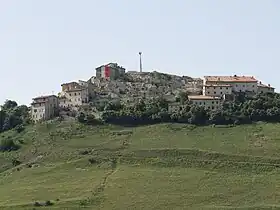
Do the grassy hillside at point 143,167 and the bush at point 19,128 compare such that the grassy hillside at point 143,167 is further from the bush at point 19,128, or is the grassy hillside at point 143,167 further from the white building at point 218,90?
the white building at point 218,90

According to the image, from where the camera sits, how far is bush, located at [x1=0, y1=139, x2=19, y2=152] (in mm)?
114688

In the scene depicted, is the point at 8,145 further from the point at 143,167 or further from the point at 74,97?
the point at 143,167

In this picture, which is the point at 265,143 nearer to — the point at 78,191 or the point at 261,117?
the point at 261,117

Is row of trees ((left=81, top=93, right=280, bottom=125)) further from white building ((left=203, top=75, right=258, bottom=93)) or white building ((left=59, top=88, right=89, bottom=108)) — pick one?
white building ((left=59, top=88, right=89, bottom=108))

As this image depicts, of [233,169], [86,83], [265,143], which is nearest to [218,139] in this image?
[265,143]

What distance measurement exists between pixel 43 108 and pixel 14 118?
7.25 metres

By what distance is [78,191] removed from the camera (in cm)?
8550

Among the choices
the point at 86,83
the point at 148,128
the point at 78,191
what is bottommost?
the point at 78,191

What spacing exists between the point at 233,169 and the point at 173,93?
1889 inches

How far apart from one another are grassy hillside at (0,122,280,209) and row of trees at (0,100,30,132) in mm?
8403

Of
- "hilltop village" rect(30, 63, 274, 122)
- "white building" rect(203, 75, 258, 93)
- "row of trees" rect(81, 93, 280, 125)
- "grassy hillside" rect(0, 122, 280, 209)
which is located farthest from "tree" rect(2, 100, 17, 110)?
"white building" rect(203, 75, 258, 93)

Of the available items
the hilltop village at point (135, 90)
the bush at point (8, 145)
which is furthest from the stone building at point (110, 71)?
the bush at point (8, 145)

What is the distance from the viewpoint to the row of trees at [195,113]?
118 meters

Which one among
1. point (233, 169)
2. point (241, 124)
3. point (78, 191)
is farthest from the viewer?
point (241, 124)
